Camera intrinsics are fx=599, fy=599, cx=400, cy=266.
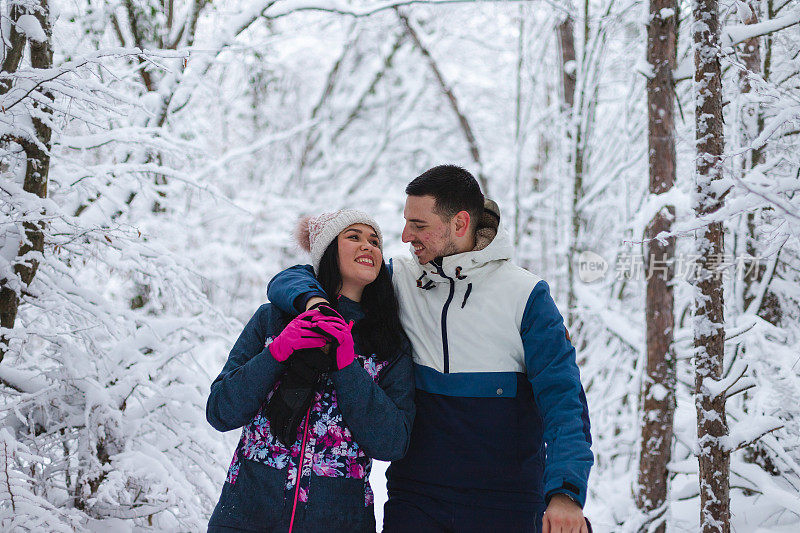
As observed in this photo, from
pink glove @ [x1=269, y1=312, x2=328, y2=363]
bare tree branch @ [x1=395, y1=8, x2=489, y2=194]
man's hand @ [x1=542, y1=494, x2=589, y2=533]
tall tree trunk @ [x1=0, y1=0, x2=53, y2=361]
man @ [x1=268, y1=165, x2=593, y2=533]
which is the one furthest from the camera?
bare tree branch @ [x1=395, y1=8, x2=489, y2=194]

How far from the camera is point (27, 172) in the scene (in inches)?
95.7

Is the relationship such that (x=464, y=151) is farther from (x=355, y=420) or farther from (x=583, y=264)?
(x=355, y=420)

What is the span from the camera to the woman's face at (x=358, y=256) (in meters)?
1.98

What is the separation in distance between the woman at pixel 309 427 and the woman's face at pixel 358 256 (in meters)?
0.24

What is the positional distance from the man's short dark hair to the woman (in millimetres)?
532

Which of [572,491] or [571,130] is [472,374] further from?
[571,130]

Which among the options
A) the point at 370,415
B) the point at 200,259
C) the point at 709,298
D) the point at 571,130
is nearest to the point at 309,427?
the point at 370,415

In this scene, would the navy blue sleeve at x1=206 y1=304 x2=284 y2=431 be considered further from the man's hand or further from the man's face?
the man's hand

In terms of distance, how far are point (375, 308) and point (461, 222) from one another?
1.35 feet

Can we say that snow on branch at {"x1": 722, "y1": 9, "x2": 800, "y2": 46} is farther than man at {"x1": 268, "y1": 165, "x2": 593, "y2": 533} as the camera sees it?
Yes

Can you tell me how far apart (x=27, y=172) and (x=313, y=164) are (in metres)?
8.70

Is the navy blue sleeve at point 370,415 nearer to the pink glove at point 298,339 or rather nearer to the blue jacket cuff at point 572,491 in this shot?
the pink glove at point 298,339

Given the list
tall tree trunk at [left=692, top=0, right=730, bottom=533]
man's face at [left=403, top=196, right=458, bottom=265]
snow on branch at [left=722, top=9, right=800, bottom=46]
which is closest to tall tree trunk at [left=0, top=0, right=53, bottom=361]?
man's face at [left=403, top=196, right=458, bottom=265]

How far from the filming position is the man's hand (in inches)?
60.9
